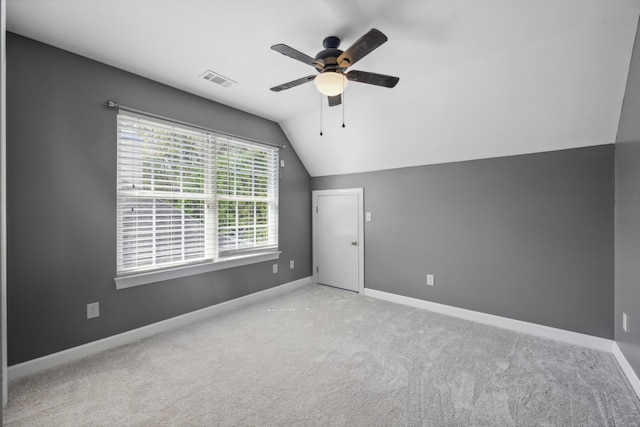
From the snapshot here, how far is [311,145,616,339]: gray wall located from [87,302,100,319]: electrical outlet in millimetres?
3248

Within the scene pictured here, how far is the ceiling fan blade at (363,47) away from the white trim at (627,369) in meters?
3.02

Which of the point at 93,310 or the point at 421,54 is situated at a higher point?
the point at 421,54

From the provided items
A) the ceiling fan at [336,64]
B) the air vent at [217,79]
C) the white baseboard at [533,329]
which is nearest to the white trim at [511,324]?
the white baseboard at [533,329]

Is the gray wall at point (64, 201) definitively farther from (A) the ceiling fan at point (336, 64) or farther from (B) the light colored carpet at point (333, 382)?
(A) the ceiling fan at point (336, 64)

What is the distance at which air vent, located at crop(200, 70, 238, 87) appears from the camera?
3041mm

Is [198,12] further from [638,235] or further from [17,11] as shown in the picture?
[638,235]

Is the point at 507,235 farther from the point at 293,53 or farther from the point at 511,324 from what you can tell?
the point at 293,53

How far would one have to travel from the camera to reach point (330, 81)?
2326 mm

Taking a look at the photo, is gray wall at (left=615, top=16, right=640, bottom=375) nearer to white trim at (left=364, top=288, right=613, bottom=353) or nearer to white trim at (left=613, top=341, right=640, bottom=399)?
white trim at (left=613, top=341, right=640, bottom=399)

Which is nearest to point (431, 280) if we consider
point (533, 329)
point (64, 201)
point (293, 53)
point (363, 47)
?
point (533, 329)

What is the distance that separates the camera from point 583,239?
116 inches

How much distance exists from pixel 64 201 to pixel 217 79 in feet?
5.85

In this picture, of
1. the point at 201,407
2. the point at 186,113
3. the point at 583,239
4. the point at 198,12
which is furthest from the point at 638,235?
the point at 186,113

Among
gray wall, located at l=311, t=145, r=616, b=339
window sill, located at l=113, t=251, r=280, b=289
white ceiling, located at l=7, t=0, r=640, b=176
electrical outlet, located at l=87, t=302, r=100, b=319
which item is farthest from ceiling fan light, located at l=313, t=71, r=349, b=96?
electrical outlet, located at l=87, t=302, r=100, b=319
